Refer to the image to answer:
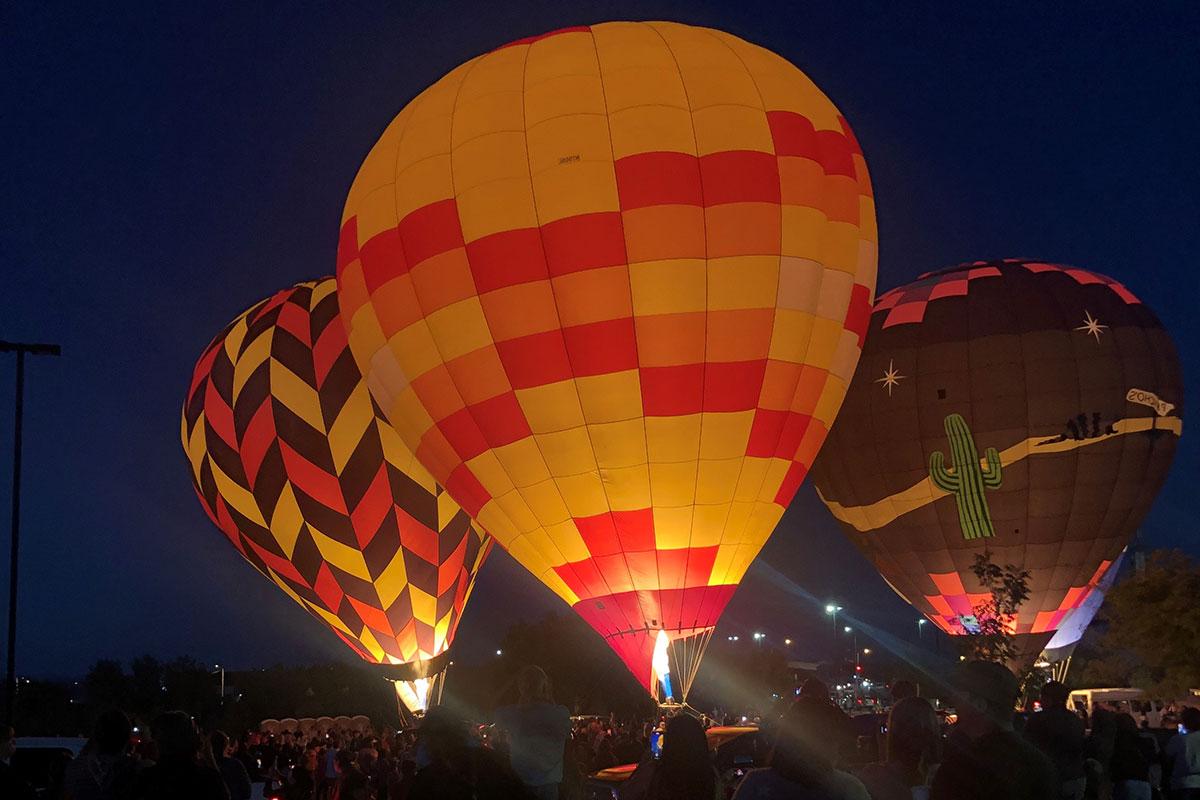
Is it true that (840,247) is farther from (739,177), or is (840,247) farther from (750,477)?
(750,477)

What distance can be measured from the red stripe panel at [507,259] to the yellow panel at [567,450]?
138cm

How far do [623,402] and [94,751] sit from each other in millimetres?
6789

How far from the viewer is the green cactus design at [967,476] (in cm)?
1642

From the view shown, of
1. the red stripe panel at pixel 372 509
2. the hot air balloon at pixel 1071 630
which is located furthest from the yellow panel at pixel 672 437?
the hot air balloon at pixel 1071 630

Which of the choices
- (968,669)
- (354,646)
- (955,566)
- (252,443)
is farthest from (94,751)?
(955,566)

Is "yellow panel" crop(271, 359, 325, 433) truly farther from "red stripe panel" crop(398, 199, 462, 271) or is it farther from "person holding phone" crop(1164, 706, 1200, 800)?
"person holding phone" crop(1164, 706, 1200, 800)

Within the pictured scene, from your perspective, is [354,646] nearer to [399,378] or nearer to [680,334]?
[399,378]

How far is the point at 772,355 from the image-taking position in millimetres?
10656

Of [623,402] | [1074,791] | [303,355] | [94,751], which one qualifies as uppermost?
[303,355]

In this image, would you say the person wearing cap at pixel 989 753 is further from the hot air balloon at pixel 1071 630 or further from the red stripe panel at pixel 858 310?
the hot air balloon at pixel 1071 630

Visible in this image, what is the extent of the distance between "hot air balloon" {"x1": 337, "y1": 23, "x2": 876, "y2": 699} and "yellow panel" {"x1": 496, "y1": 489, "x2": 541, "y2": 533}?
2 centimetres

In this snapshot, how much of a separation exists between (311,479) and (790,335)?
20.5 ft

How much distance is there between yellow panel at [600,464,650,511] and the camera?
10508 mm

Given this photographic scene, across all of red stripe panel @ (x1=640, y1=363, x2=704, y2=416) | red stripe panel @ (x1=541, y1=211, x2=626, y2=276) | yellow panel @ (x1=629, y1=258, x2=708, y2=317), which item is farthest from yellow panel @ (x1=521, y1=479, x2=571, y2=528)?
red stripe panel @ (x1=541, y1=211, x2=626, y2=276)
